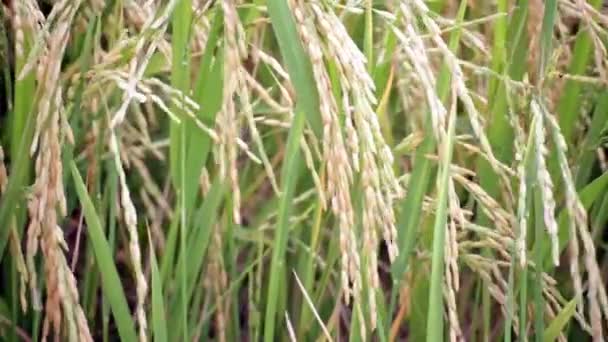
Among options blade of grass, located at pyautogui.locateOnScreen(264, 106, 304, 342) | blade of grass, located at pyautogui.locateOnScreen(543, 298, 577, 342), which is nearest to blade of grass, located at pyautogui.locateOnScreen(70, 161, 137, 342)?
blade of grass, located at pyautogui.locateOnScreen(264, 106, 304, 342)

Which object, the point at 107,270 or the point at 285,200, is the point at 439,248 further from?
the point at 107,270

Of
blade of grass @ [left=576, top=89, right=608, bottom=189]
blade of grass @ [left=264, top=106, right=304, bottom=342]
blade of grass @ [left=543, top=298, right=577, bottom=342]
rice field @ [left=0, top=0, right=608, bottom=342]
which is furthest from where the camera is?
blade of grass @ [left=576, top=89, right=608, bottom=189]

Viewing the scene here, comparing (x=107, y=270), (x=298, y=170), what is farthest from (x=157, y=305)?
(x=298, y=170)

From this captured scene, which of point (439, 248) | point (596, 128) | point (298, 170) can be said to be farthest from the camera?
point (596, 128)

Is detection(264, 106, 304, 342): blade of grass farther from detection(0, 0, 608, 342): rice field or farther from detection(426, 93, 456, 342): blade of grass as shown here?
detection(426, 93, 456, 342): blade of grass

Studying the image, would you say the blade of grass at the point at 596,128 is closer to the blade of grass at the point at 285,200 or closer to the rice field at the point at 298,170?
the rice field at the point at 298,170

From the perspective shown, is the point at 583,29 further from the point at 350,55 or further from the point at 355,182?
the point at 350,55

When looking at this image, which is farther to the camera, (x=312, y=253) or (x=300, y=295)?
(x=300, y=295)

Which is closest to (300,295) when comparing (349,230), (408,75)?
(408,75)

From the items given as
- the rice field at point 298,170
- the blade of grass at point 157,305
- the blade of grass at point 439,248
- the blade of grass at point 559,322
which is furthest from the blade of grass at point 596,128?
the blade of grass at point 157,305
